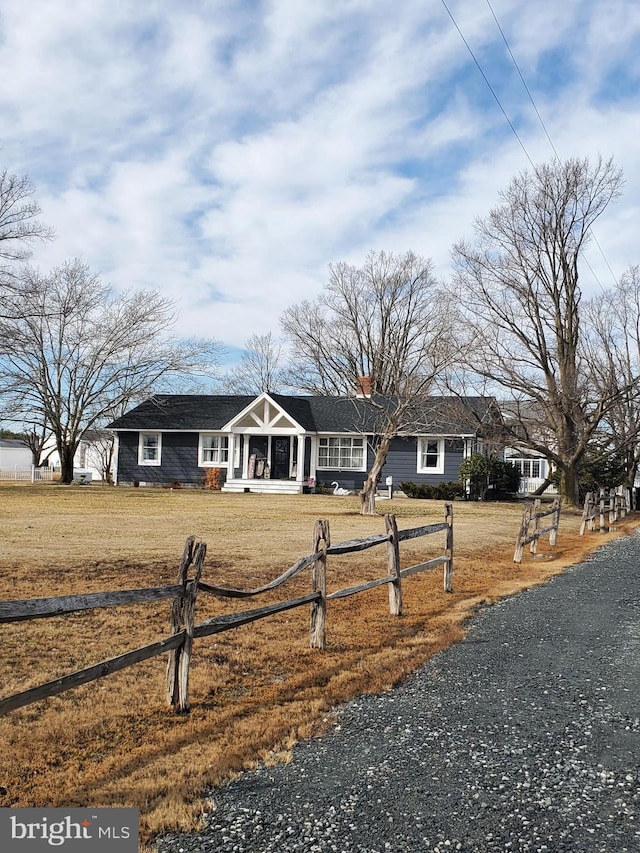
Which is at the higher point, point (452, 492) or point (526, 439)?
point (526, 439)

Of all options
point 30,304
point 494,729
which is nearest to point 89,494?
point 30,304

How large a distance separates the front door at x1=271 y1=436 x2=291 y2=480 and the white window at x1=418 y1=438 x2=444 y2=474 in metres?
6.13

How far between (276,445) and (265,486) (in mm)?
2433

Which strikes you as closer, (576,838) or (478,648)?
(576,838)

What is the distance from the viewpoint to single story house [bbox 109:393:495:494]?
33.6 m

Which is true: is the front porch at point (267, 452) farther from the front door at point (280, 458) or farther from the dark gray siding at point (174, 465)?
the dark gray siding at point (174, 465)

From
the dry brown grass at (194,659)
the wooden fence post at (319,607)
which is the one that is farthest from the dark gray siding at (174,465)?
the wooden fence post at (319,607)

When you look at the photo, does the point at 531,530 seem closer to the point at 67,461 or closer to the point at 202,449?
the point at 202,449

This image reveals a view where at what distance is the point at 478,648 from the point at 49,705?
160 inches

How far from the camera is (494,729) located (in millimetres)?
5141

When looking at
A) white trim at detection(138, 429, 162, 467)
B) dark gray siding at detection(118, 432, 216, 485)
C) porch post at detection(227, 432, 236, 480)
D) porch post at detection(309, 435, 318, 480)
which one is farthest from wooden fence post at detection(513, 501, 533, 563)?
white trim at detection(138, 429, 162, 467)

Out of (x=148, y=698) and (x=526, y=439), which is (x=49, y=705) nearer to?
(x=148, y=698)

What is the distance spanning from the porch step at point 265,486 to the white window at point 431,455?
5.55 m

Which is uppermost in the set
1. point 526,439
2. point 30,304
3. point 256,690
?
point 30,304
